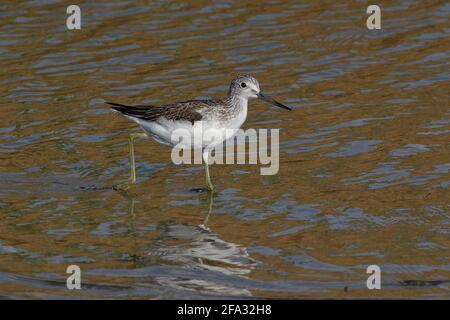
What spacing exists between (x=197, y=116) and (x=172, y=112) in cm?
33

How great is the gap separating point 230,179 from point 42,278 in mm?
3777

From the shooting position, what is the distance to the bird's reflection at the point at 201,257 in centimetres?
950

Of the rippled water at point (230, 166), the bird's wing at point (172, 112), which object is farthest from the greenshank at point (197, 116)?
the rippled water at point (230, 166)

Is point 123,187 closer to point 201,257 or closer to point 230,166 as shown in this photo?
point 230,166

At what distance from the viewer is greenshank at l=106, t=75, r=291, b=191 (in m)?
12.2

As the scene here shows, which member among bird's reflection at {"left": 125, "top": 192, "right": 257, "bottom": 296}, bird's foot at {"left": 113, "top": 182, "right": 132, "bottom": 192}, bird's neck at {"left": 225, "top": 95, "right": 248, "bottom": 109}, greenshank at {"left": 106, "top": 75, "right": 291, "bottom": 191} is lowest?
bird's reflection at {"left": 125, "top": 192, "right": 257, "bottom": 296}

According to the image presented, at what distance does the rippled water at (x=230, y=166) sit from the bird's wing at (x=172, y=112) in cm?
91

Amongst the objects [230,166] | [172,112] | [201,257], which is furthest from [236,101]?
[201,257]

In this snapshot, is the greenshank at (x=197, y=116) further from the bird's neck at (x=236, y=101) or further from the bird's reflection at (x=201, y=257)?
the bird's reflection at (x=201, y=257)

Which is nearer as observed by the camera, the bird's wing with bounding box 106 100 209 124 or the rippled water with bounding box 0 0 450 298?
the rippled water with bounding box 0 0 450 298

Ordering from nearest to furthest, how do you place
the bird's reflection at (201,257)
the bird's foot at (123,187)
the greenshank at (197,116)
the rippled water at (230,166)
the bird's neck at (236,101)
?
1. the bird's reflection at (201,257)
2. the rippled water at (230,166)
3. the greenshank at (197,116)
4. the bird's foot at (123,187)
5. the bird's neck at (236,101)

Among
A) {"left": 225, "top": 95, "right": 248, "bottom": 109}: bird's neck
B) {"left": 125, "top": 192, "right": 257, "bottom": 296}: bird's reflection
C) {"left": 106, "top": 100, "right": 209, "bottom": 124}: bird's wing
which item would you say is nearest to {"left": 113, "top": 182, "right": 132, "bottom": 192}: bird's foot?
{"left": 106, "top": 100, "right": 209, "bottom": 124}: bird's wing

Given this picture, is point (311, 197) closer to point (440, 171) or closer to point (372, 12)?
point (440, 171)

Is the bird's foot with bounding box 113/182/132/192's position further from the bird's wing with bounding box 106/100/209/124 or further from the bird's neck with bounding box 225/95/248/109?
the bird's neck with bounding box 225/95/248/109
